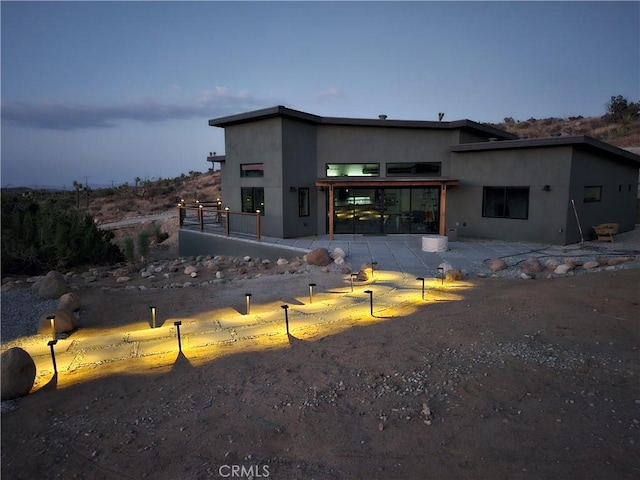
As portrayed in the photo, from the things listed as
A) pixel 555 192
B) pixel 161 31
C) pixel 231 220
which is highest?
pixel 161 31

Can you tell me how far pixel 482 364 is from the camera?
5250mm

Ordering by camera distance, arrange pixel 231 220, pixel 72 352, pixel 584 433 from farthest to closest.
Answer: pixel 231 220
pixel 72 352
pixel 584 433

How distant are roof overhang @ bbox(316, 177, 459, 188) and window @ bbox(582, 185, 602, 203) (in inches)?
185

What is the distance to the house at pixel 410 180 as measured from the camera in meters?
15.0

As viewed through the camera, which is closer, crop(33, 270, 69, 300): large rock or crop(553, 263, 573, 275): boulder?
crop(33, 270, 69, 300): large rock

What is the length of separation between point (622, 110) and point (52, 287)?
53.4 m

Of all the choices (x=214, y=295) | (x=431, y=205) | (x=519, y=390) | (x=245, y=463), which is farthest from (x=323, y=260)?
(x=245, y=463)

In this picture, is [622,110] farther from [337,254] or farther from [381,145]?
[337,254]

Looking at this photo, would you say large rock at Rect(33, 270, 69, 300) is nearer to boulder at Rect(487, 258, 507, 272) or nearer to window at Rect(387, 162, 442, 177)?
boulder at Rect(487, 258, 507, 272)

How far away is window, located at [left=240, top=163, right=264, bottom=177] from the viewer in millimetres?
16469

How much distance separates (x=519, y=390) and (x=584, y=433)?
0.87m

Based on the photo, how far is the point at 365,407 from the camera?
4316 millimetres

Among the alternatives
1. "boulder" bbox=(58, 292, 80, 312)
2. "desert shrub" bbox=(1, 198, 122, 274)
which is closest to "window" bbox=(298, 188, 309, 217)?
"desert shrub" bbox=(1, 198, 122, 274)

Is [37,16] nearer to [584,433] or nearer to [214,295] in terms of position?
[214,295]
